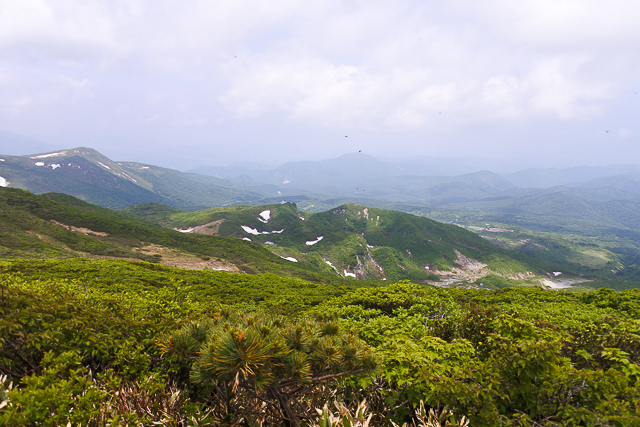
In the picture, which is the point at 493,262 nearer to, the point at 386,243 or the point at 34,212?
the point at 386,243

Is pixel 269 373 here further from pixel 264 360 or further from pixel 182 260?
pixel 182 260

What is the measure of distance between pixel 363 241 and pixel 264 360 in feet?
331

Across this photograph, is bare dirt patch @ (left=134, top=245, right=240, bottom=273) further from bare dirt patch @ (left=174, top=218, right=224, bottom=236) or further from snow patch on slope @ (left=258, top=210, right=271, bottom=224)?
snow patch on slope @ (left=258, top=210, right=271, bottom=224)

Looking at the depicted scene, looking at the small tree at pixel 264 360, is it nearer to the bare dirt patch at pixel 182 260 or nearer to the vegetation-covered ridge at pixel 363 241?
the bare dirt patch at pixel 182 260

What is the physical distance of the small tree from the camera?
3357 mm

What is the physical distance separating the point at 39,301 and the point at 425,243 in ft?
395

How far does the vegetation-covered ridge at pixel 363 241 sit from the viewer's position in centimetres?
9181

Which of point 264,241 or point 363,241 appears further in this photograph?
point 363,241

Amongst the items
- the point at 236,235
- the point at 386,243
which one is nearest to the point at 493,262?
the point at 386,243

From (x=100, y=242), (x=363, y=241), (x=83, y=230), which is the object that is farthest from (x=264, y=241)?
(x=100, y=242)

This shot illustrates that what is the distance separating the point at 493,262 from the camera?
108 metres

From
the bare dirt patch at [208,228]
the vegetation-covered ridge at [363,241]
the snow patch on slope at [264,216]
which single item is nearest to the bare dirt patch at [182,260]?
the vegetation-covered ridge at [363,241]

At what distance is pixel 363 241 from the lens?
102 meters

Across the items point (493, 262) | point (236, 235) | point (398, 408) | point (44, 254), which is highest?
point (398, 408)
